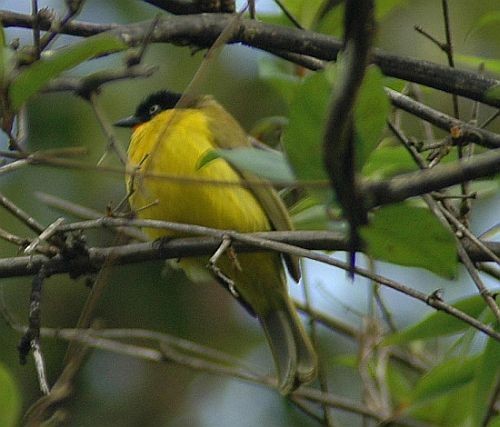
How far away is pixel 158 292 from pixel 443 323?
367 centimetres

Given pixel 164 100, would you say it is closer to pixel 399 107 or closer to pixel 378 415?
pixel 378 415

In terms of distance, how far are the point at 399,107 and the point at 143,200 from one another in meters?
1.51

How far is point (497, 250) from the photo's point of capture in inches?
105

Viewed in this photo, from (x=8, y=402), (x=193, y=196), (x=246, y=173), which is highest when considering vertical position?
(x=8, y=402)

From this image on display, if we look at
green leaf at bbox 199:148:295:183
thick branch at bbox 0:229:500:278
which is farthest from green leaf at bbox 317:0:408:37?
green leaf at bbox 199:148:295:183

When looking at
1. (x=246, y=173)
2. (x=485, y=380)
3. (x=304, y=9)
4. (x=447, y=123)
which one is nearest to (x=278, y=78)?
(x=304, y=9)

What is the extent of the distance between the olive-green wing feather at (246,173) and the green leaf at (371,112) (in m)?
1.89

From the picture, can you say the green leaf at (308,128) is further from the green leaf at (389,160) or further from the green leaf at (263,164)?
the green leaf at (389,160)

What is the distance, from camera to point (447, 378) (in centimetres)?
301

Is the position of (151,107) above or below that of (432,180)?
below

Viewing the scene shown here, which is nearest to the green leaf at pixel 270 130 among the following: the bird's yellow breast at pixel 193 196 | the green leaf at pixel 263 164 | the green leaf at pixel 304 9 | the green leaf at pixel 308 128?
the bird's yellow breast at pixel 193 196

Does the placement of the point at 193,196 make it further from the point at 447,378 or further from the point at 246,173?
the point at 447,378

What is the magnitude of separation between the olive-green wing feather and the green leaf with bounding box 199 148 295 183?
5.62 feet

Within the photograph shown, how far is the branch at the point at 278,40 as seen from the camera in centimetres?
276
